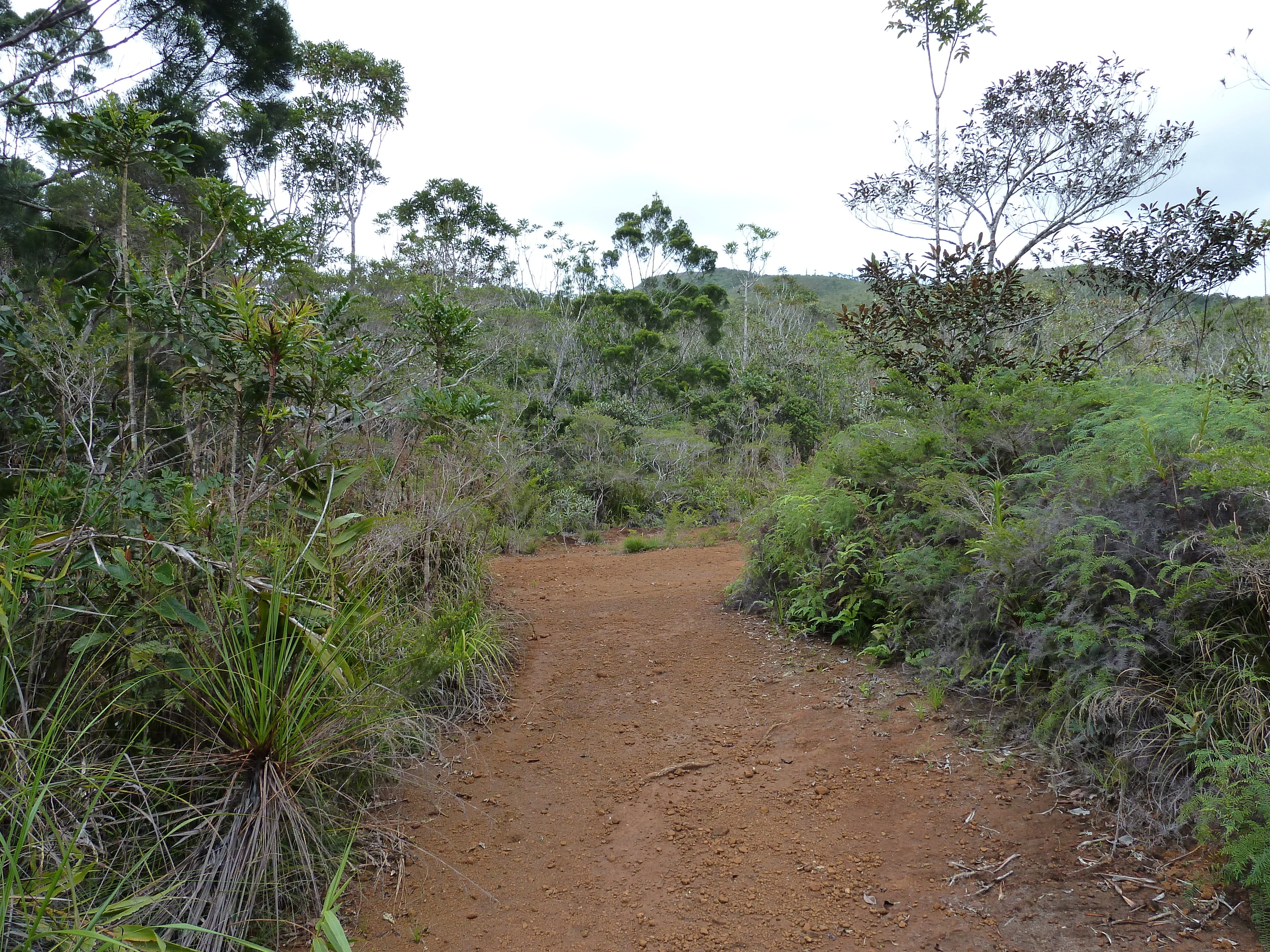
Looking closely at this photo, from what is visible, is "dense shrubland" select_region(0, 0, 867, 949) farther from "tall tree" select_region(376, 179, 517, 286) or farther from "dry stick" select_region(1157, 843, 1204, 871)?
"tall tree" select_region(376, 179, 517, 286)

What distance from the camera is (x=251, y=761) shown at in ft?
8.91

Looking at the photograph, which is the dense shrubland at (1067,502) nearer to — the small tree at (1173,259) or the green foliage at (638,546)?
the small tree at (1173,259)

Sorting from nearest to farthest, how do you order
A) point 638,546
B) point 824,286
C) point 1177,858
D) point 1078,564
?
point 1177,858 < point 1078,564 < point 638,546 < point 824,286

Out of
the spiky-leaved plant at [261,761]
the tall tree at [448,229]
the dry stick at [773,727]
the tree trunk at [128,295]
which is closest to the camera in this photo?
the spiky-leaved plant at [261,761]

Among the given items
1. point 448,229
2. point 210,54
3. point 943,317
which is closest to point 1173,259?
point 943,317

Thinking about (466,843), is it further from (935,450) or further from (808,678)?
(935,450)

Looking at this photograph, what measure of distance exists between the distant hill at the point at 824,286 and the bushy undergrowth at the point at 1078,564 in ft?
84.6

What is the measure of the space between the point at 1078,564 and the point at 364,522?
3.25 m

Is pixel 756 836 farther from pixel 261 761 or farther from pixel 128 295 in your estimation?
pixel 128 295

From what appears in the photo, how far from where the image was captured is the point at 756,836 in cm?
318

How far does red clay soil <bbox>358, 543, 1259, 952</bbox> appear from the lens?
8.26 feet

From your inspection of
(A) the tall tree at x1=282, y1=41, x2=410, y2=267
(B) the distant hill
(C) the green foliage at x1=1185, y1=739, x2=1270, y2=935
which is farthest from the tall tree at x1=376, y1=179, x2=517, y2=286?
(C) the green foliage at x1=1185, y1=739, x2=1270, y2=935

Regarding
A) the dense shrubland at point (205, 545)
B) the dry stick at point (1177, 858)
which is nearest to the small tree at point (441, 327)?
the dense shrubland at point (205, 545)

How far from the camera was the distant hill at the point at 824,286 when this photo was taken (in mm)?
35531
